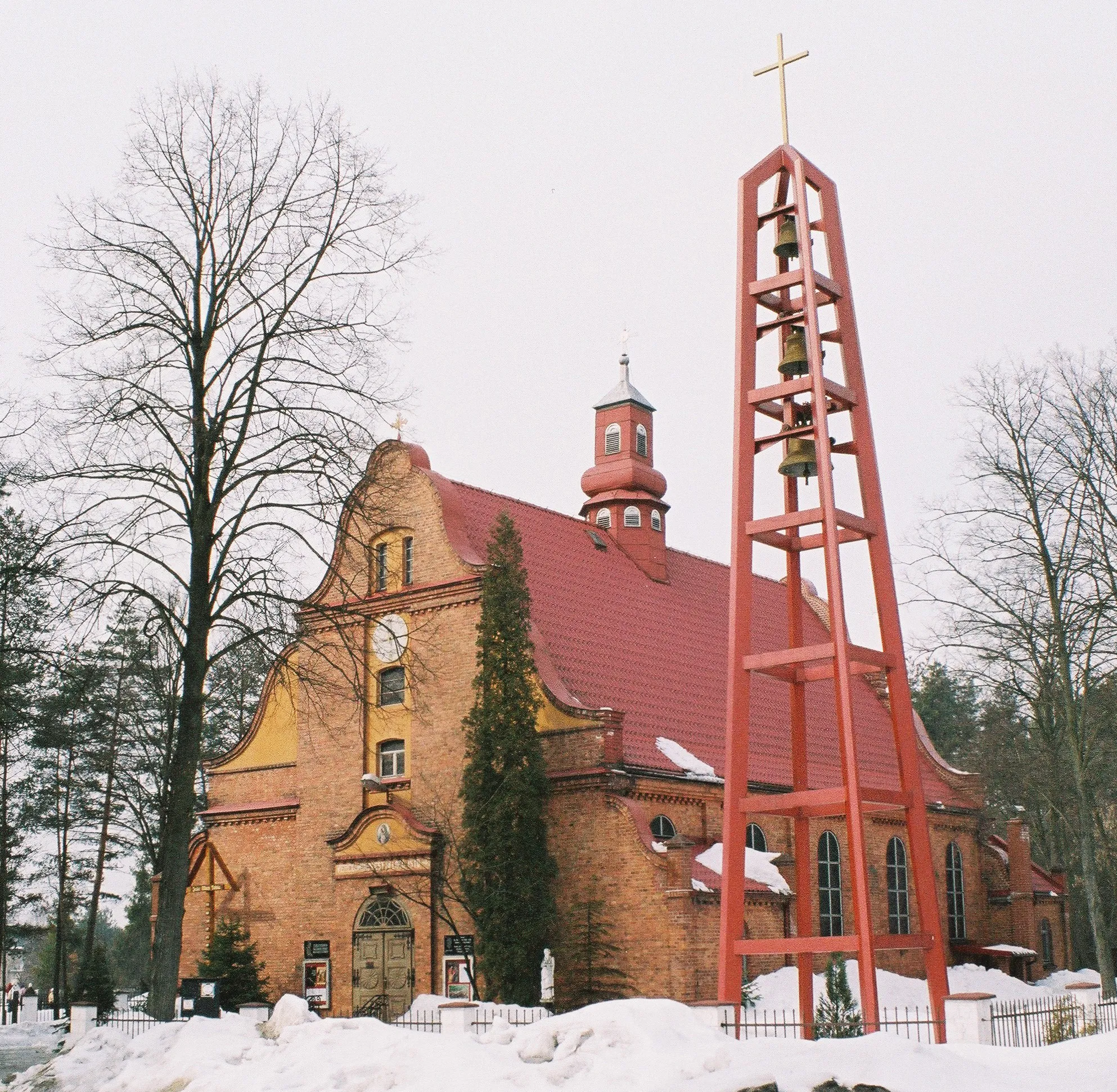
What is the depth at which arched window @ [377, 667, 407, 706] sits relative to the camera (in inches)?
1099

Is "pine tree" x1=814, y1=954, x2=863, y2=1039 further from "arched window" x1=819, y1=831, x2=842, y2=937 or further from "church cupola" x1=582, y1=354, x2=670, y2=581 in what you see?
"church cupola" x1=582, y1=354, x2=670, y2=581

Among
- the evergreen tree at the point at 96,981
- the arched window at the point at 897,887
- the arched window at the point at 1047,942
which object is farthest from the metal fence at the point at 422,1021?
the arched window at the point at 1047,942

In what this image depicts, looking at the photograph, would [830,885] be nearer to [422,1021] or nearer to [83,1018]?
[422,1021]

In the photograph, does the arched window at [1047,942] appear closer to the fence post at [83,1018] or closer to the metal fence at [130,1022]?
the metal fence at [130,1022]

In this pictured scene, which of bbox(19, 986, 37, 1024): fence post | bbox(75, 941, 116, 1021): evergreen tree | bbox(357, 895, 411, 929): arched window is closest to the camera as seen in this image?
bbox(357, 895, 411, 929): arched window

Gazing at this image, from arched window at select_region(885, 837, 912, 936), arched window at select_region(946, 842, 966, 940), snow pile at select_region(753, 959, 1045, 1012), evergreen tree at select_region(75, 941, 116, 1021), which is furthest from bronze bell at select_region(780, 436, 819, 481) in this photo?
evergreen tree at select_region(75, 941, 116, 1021)

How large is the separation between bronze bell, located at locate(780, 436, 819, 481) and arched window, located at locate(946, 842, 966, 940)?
18.9 meters

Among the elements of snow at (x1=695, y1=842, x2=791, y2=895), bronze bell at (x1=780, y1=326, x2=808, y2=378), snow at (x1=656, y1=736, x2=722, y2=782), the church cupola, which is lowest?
snow at (x1=695, y1=842, x2=791, y2=895)

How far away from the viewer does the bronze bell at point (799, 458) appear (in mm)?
18750

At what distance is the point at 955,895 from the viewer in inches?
1367

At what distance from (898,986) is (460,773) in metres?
9.64

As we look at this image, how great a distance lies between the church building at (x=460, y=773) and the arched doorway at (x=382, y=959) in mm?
47

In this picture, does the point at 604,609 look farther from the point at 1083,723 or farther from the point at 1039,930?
the point at 1039,930

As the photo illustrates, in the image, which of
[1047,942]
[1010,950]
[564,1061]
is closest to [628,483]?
[1010,950]
